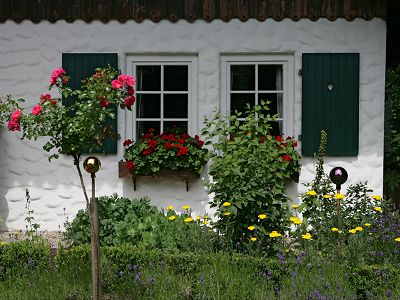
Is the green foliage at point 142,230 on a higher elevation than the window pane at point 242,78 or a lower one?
lower

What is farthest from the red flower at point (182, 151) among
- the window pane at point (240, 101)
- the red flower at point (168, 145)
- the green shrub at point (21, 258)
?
the green shrub at point (21, 258)

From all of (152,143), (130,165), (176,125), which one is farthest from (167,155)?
(176,125)

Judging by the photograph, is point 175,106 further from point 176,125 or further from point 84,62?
point 84,62

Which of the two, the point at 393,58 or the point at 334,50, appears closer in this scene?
the point at 334,50

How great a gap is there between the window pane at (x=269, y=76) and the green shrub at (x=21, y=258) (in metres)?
3.61

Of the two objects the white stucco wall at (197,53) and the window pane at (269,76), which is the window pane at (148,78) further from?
the window pane at (269,76)

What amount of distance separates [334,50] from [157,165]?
2.64 m

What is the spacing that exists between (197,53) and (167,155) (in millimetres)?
1401

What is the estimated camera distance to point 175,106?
810 cm

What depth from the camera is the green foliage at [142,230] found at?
588 centimetres

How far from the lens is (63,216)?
8.03 m

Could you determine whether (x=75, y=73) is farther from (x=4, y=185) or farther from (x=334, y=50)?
(x=334, y=50)

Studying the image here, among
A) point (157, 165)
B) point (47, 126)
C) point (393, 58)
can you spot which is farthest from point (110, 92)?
point (393, 58)

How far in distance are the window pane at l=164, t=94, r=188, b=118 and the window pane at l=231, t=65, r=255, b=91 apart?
65 cm
